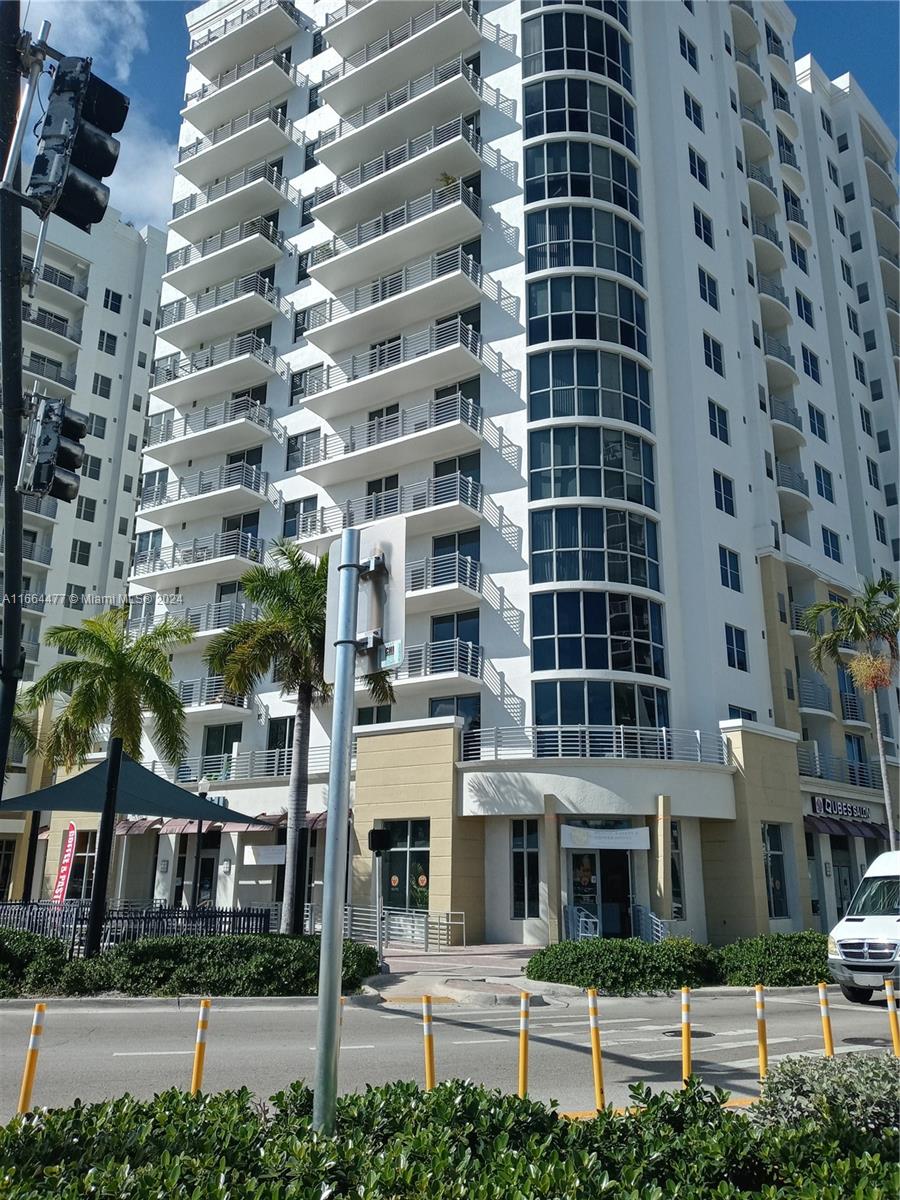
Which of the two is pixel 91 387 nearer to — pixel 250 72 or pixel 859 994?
pixel 250 72

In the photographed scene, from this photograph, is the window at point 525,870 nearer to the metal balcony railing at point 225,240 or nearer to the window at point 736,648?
the window at point 736,648

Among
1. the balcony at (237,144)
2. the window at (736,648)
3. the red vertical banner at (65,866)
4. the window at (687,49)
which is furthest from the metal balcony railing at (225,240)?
the red vertical banner at (65,866)

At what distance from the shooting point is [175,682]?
43.1m

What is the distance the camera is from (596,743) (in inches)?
1203

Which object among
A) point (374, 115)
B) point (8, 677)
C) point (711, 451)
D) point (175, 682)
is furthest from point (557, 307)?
point (8, 677)

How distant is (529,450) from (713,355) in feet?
32.8

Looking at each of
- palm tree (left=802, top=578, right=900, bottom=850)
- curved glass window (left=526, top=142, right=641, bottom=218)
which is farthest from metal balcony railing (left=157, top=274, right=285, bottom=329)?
palm tree (left=802, top=578, right=900, bottom=850)

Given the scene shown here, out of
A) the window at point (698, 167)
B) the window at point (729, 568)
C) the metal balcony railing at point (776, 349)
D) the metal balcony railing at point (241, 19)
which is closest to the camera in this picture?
the window at point (729, 568)

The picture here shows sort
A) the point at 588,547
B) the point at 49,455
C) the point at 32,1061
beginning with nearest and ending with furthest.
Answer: the point at 32,1061 → the point at 49,455 → the point at 588,547

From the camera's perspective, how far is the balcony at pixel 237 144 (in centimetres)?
4612

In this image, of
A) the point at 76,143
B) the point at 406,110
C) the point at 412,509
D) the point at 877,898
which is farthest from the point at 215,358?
the point at 76,143

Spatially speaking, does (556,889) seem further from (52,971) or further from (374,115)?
(374,115)

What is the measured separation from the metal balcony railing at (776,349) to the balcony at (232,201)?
2230 cm

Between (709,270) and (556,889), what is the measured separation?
2518 cm
